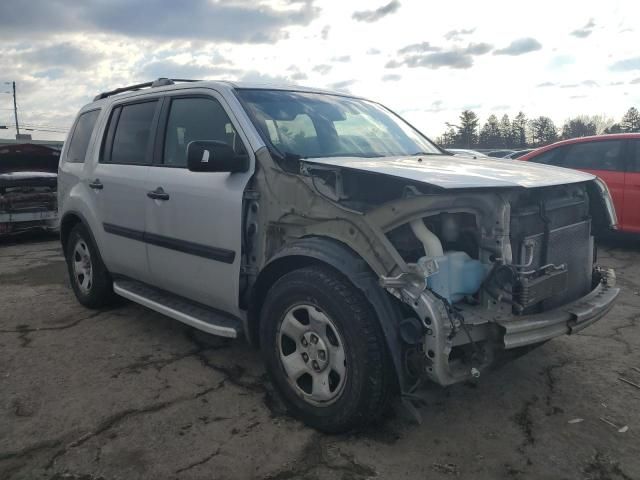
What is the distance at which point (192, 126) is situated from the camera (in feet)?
12.3

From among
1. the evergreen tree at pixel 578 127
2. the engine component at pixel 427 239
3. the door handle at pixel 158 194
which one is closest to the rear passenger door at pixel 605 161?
the engine component at pixel 427 239

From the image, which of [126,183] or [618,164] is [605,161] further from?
[126,183]

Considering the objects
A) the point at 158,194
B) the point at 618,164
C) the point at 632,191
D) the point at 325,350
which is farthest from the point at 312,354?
the point at 618,164

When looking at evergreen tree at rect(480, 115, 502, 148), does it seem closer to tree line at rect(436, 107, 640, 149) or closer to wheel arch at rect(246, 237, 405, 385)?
tree line at rect(436, 107, 640, 149)

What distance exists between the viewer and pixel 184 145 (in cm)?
379

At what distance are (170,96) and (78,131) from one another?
5.72 ft

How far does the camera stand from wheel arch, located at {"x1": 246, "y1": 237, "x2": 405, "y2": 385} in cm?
251

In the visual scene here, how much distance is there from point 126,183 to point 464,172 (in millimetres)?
2625

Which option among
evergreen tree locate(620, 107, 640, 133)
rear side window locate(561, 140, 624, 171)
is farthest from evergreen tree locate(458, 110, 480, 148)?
rear side window locate(561, 140, 624, 171)

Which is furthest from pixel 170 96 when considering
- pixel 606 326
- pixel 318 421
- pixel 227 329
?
pixel 606 326

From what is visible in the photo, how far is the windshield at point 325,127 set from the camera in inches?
133

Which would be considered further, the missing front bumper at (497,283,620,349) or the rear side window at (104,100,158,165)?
the rear side window at (104,100,158,165)

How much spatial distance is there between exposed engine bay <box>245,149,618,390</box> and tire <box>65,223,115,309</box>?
2298 millimetres

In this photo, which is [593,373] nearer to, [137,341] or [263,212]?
[263,212]
